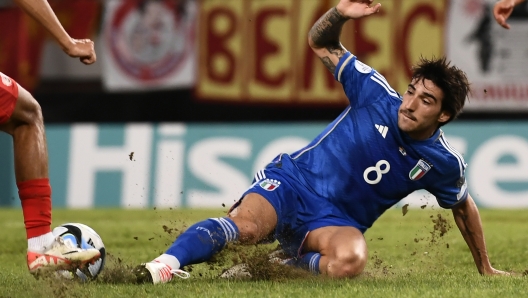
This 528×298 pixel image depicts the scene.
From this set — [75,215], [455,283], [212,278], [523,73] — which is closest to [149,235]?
[75,215]

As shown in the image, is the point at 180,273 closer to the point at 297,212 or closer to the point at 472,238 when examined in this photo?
the point at 297,212

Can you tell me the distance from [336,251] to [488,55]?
7.19 m

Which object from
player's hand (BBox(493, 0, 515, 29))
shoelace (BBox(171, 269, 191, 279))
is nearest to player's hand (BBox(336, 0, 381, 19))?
player's hand (BBox(493, 0, 515, 29))

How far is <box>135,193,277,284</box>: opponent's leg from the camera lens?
4332mm

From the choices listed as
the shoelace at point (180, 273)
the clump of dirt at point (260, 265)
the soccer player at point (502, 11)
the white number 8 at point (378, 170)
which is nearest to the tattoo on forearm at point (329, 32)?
the white number 8 at point (378, 170)

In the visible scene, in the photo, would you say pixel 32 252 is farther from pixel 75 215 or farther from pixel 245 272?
pixel 75 215

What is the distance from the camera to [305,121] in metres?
11.7

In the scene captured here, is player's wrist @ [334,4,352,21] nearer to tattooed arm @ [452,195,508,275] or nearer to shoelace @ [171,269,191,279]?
tattooed arm @ [452,195,508,275]

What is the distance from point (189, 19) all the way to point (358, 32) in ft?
7.14

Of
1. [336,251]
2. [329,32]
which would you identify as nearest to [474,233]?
[336,251]

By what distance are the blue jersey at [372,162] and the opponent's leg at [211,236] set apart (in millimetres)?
399

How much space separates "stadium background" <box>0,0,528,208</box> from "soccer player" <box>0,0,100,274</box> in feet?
21.1

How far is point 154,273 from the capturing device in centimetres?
429

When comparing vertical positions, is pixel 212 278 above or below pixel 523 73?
below
